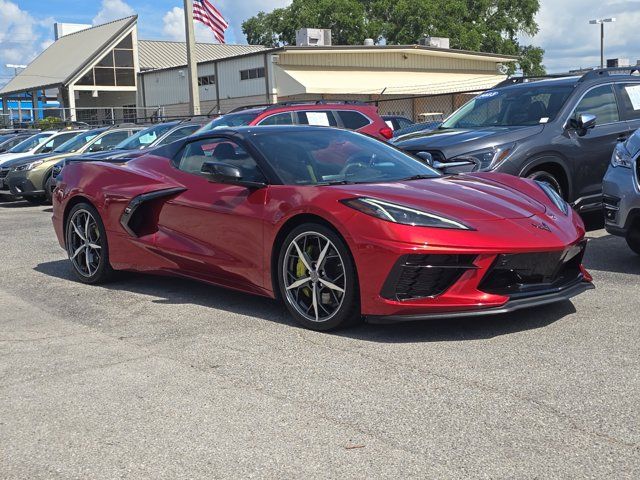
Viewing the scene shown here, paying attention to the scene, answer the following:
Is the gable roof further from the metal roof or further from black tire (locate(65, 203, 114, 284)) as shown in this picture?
black tire (locate(65, 203, 114, 284))

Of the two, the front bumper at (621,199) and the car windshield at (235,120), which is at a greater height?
the car windshield at (235,120)

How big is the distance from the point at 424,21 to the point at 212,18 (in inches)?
1356

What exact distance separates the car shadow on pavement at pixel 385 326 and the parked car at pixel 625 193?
5.07 feet

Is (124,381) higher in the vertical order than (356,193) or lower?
lower

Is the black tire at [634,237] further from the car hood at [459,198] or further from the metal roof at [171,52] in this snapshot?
the metal roof at [171,52]

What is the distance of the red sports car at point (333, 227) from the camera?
16.3 ft

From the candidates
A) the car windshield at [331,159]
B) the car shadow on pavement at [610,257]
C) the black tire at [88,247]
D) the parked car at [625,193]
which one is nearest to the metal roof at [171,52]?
the car shadow on pavement at [610,257]

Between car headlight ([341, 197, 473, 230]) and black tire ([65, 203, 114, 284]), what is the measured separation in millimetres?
2820

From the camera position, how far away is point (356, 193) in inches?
209

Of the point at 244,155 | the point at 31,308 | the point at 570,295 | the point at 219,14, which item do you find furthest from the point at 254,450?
the point at 219,14

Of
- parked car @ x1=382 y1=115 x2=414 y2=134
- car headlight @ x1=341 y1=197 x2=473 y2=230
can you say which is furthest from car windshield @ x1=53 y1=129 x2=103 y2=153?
car headlight @ x1=341 y1=197 x2=473 y2=230

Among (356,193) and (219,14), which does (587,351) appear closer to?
(356,193)

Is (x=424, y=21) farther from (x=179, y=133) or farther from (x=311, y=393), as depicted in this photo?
(x=311, y=393)

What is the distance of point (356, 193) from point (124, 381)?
6.01ft
